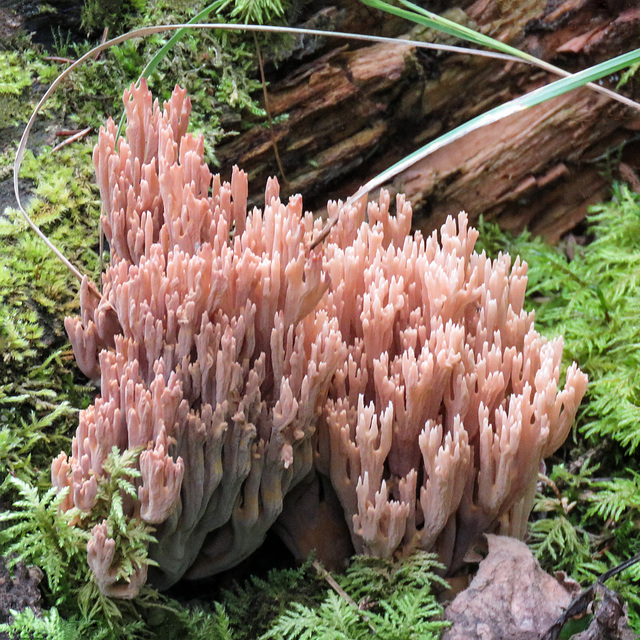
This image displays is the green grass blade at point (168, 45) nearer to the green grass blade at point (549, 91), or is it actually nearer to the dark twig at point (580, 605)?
the green grass blade at point (549, 91)

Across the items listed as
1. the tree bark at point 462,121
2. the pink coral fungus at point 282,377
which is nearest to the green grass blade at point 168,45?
the pink coral fungus at point 282,377

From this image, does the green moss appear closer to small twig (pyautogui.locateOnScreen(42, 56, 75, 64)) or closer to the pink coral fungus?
the pink coral fungus

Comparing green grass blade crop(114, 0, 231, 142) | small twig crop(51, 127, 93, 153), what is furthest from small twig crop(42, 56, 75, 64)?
green grass blade crop(114, 0, 231, 142)

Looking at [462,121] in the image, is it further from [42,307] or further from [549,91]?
[42,307]

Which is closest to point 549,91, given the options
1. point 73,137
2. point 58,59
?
point 73,137

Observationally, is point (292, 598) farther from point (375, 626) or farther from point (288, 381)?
point (288, 381)

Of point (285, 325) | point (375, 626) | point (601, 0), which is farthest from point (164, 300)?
point (601, 0)
